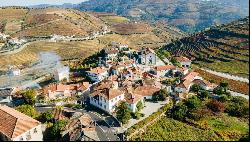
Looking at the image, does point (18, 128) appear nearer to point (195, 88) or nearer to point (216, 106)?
point (216, 106)

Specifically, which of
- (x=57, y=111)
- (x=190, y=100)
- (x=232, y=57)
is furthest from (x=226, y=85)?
(x=57, y=111)

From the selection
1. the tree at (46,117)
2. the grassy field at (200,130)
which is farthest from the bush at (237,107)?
the tree at (46,117)

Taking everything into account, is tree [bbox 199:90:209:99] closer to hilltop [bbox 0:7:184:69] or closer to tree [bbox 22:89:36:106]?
tree [bbox 22:89:36:106]

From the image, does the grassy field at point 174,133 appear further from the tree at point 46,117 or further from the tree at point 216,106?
the tree at point 46,117

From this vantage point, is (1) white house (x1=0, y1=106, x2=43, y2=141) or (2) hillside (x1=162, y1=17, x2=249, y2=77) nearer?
(1) white house (x1=0, y1=106, x2=43, y2=141)

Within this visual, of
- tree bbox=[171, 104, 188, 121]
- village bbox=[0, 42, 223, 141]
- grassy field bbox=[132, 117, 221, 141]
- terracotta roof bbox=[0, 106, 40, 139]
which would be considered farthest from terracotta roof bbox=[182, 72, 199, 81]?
terracotta roof bbox=[0, 106, 40, 139]

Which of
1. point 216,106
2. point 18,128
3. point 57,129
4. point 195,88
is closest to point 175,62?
point 195,88
